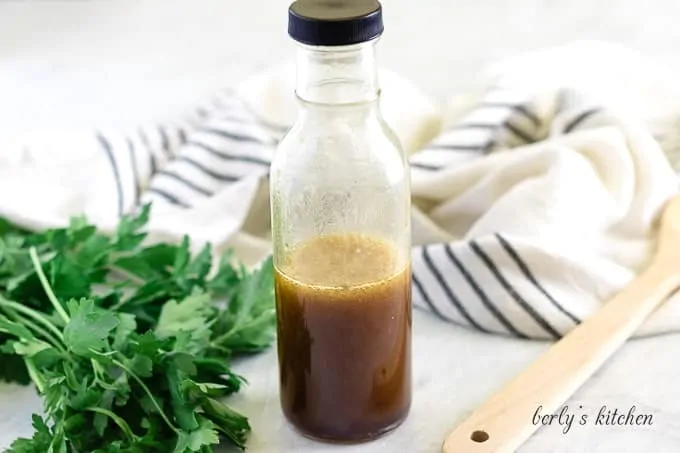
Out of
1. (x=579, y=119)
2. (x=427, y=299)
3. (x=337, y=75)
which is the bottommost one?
(x=427, y=299)

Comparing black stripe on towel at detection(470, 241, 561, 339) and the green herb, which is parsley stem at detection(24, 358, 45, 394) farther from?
black stripe on towel at detection(470, 241, 561, 339)

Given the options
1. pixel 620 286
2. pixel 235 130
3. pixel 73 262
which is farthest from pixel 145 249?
pixel 620 286

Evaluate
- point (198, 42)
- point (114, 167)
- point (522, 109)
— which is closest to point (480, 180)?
point (522, 109)

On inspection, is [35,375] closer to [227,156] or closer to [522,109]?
[227,156]

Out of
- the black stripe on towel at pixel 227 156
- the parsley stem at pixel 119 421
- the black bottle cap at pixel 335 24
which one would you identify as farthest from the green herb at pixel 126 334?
the black bottle cap at pixel 335 24

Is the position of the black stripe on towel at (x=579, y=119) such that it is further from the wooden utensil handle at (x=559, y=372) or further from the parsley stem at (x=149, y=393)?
the parsley stem at (x=149, y=393)

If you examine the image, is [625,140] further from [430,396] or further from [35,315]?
[35,315]

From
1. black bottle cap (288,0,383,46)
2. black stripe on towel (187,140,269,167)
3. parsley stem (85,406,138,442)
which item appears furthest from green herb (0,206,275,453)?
black bottle cap (288,0,383,46)
